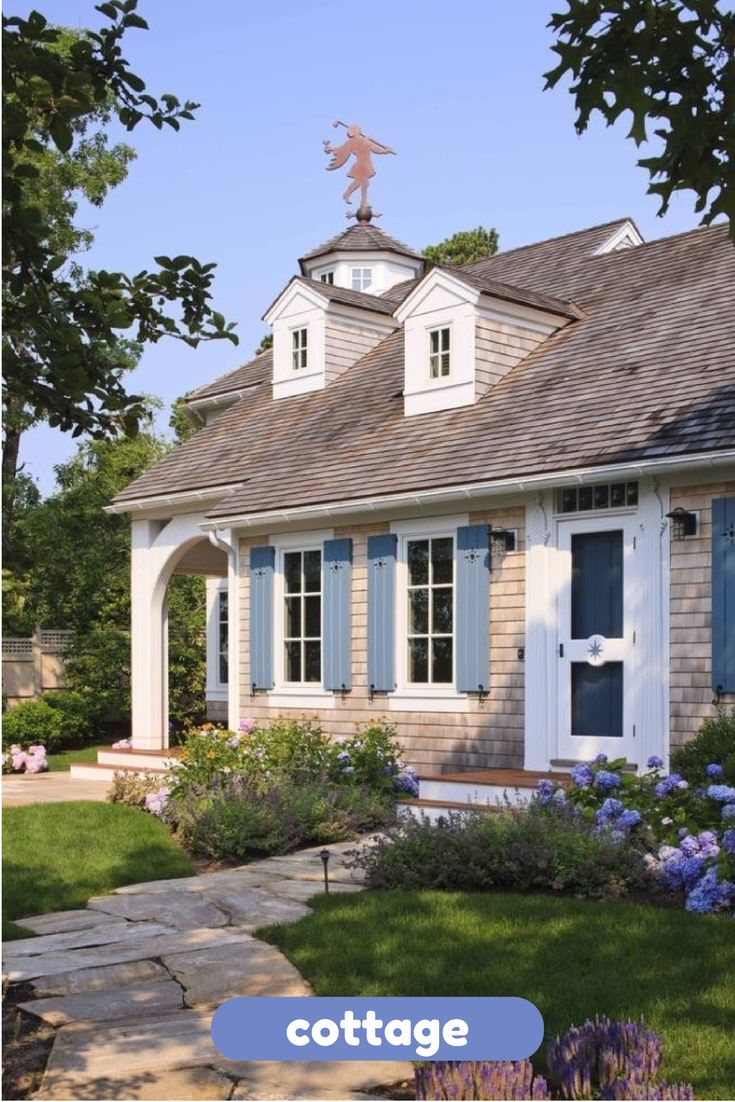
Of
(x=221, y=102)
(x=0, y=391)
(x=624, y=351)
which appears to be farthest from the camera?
(x=624, y=351)

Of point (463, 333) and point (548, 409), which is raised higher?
point (463, 333)

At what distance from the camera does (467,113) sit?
16.5 ft

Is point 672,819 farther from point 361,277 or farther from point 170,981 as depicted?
point 361,277

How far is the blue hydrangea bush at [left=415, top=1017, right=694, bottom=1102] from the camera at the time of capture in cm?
396

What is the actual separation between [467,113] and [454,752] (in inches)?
322

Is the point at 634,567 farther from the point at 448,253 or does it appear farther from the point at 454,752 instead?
the point at 448,253

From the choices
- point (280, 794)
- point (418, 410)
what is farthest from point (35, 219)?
point (418, 410)

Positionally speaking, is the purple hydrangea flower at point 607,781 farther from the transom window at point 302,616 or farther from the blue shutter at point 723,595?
the transom window at point 302,616

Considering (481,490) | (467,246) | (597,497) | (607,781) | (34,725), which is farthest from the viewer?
(467,246)

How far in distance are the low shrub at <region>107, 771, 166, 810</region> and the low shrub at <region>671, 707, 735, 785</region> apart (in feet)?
16.2

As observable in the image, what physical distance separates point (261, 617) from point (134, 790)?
107 inches

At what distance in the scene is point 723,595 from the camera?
10.2m

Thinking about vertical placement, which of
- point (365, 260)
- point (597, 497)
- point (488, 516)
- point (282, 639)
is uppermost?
point (365, 260)

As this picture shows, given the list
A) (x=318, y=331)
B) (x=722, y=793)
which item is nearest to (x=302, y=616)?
(x=318, y=331)
